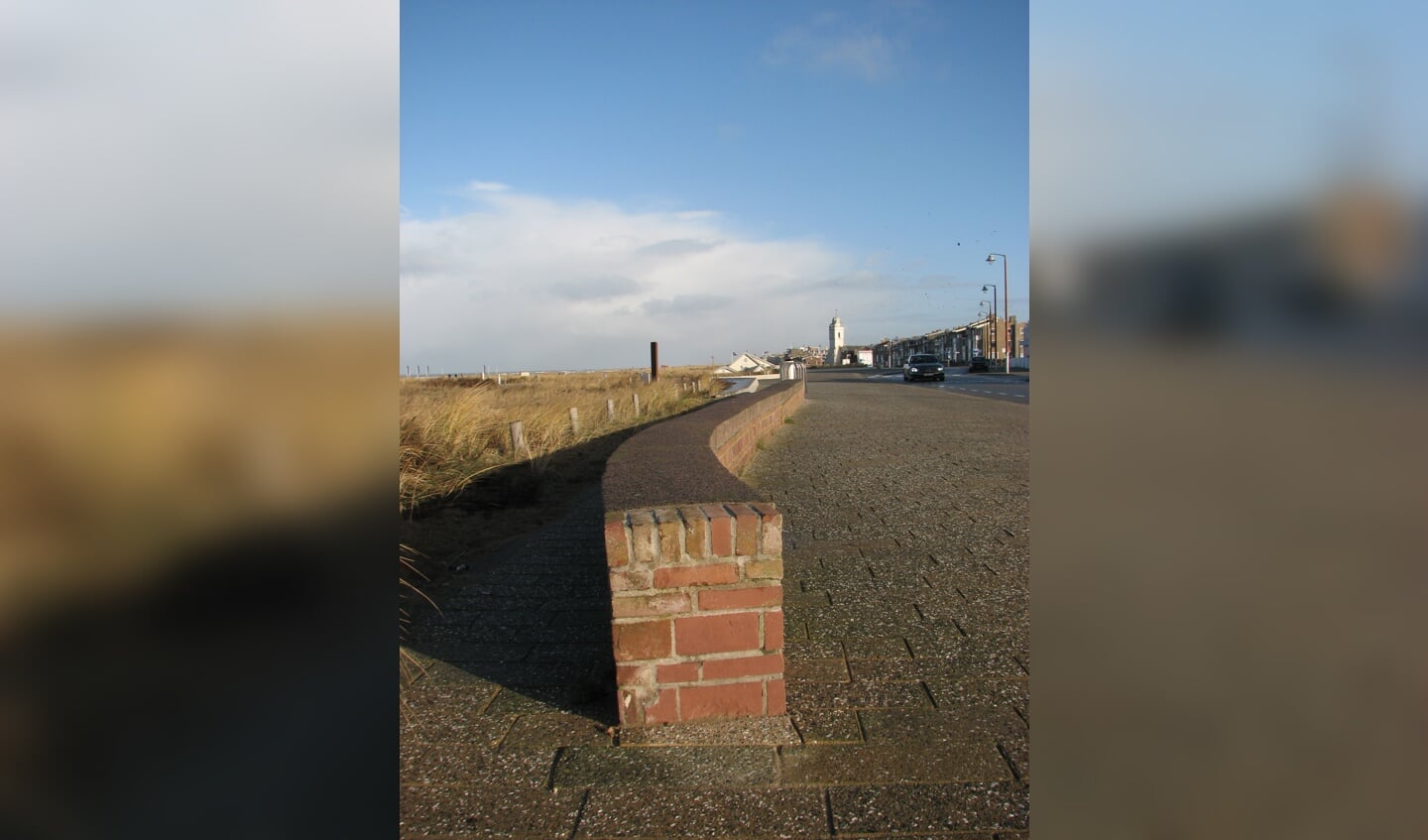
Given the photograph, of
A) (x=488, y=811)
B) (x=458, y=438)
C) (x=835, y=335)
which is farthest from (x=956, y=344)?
(x=488, y=811)

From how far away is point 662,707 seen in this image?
220 centimetres

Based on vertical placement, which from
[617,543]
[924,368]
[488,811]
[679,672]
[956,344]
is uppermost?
[956,344]

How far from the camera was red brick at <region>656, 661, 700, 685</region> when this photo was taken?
7.16 feet

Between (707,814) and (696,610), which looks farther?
(696,610)

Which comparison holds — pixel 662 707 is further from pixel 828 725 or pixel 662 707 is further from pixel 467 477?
pixel 467 477

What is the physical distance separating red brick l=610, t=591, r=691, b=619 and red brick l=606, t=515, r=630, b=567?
11 cm

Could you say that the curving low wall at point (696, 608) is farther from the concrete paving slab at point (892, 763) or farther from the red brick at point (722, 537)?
the concrete paving slab at point (892, 763)

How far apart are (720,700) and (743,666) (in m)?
0.13

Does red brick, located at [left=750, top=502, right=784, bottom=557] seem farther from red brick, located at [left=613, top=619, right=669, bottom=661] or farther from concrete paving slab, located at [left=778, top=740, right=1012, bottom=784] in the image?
concrete paving slab, located at [left=778, top=740, right=1012, bottom=784]

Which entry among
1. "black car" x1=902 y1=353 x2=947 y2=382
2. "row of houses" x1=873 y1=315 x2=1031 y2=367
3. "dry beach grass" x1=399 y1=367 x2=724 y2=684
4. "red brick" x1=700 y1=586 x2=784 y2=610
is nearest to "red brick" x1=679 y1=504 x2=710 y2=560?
"red brick" x1=700 y1=586 x2=784 y2=610

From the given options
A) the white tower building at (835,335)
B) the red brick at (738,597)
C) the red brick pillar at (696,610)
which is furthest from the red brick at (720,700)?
the white tower building at (835,335)
